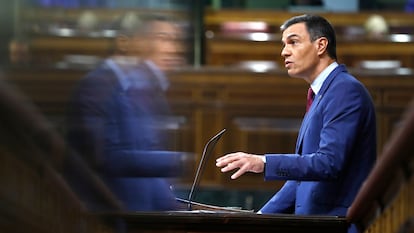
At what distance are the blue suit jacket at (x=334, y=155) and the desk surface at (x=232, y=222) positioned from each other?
5.3 inches

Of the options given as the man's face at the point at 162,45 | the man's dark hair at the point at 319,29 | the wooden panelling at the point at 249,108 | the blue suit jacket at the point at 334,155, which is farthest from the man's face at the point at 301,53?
the wooden panelling at the point at 249,108

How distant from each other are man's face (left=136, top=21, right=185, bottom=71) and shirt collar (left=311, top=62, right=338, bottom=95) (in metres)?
0.43

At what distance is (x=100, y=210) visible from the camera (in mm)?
1824

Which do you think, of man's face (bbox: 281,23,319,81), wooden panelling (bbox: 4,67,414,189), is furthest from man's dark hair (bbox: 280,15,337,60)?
wooden panelling (bbox: 4,67,414,189)

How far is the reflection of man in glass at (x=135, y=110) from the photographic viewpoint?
2.14 m

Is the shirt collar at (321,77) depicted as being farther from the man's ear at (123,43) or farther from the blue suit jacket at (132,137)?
the man's ear at (123,43)

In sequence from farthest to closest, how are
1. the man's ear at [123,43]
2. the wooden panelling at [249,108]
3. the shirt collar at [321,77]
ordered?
the wooden panelling at [249,108]
the shirt collar at [321,77]
the man's ear at [123,43]

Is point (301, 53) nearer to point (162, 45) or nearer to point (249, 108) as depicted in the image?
point (162, 45)

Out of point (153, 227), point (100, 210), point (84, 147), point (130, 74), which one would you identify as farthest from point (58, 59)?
point (153, 227)

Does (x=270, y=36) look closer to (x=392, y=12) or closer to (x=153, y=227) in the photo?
(x=392, y=12)

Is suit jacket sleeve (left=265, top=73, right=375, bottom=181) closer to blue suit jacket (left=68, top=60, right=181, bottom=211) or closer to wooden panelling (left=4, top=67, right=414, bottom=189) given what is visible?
blue suit jacket (left=68, top=60, right=181, bottom=211)

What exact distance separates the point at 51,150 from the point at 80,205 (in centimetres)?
38

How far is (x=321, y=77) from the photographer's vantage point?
2.68m

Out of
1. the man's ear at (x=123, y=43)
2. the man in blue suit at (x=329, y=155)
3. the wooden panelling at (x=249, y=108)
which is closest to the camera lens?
the man's ear at (x=123, y=43)
